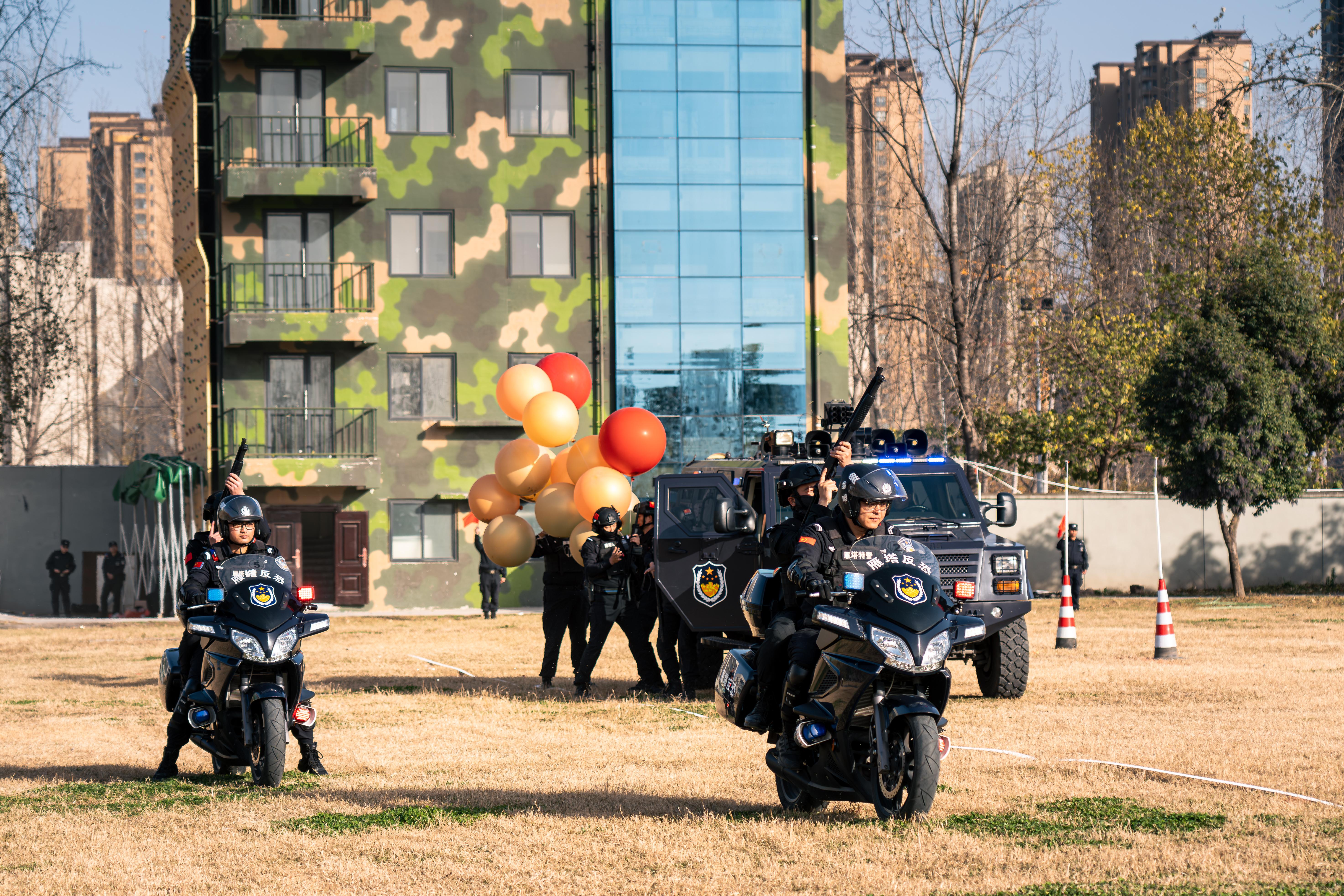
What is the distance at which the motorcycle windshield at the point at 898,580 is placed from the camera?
758cm

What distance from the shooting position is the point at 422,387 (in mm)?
38281

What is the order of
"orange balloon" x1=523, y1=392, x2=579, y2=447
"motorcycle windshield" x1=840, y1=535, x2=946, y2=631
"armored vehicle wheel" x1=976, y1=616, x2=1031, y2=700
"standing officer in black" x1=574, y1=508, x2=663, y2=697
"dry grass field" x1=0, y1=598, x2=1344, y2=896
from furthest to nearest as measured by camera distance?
1. "orange balloon" x1=523, y1=392, x2=579, y2=447
2. "standing officer in black" x1=574, y1=508, x2=663, y2=697
3. "armored vehicle wheel" x1=976, y1=616, x2=1031, y2=700
4. "motorcycle windshield" x1=840, y1=535, x2=946, y2=631
5. "dry grass field" x1=0, y1=598, x2=1344, y2=896

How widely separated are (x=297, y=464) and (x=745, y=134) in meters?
13.5

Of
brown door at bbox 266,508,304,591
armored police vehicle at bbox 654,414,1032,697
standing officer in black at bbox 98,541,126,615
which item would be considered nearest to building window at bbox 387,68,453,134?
brown door at bbox 266,508,304,591

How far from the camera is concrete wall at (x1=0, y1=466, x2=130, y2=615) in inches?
1574

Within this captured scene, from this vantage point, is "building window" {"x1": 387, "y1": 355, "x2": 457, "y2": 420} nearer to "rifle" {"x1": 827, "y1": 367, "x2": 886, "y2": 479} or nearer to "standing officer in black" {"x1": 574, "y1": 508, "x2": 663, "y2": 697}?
"standing officer in black" {"x1": 574, "y1": 508, "x2": 663, "y2": 697}

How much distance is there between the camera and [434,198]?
3831cm

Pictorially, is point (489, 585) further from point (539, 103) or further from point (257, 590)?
point (257, 590)

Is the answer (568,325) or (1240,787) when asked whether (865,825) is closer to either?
(1240,787)

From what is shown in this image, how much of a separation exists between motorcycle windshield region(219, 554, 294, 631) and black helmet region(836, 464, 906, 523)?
348cm

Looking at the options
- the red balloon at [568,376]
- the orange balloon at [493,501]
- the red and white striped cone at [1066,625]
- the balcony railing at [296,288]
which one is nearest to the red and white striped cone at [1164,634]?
the red and white striped cone at [1066,625]

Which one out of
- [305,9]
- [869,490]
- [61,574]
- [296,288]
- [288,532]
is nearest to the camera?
[869,490]

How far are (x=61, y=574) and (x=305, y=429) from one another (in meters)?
7.15

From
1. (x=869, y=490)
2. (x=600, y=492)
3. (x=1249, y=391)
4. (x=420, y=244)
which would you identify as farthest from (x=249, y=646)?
(x=420, y=244)
